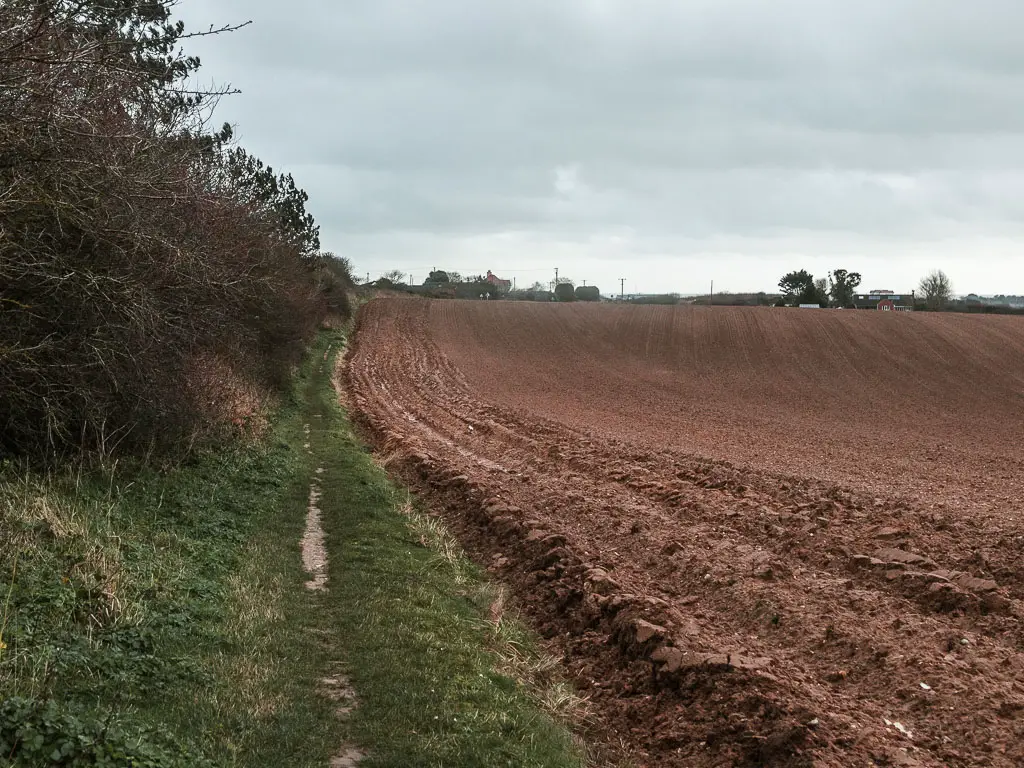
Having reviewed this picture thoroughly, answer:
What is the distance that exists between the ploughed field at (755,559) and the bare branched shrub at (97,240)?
4.94 m

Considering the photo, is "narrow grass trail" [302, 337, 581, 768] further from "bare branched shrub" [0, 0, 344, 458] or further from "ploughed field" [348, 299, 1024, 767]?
"bare branched shrub" [0, 0, 344, 458]

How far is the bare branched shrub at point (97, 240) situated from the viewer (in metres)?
7.22

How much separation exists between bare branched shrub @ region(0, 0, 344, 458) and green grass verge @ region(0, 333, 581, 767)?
37.0 inches

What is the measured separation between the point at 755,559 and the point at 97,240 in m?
7.91

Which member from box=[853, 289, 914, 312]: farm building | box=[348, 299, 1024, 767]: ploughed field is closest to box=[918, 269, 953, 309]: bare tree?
box=[853, 289, 914, 312]: farm building

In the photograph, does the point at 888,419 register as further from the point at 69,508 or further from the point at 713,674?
the point at 69,508

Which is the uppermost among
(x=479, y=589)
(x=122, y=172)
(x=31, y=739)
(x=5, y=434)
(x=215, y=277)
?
(x=122, y=172)

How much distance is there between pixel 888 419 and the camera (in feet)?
91.0

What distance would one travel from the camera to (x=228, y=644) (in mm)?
7008

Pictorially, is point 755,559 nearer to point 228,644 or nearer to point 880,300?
point 228,644

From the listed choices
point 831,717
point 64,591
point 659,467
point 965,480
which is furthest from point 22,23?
point 965,480

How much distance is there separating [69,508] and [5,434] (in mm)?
1897

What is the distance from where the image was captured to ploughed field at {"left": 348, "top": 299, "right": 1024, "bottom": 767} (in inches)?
242

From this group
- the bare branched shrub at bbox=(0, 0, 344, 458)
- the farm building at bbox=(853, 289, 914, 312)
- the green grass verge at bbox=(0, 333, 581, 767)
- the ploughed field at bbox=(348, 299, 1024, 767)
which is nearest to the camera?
the green grass verge at bbox=(0, 333, 581, 767)
